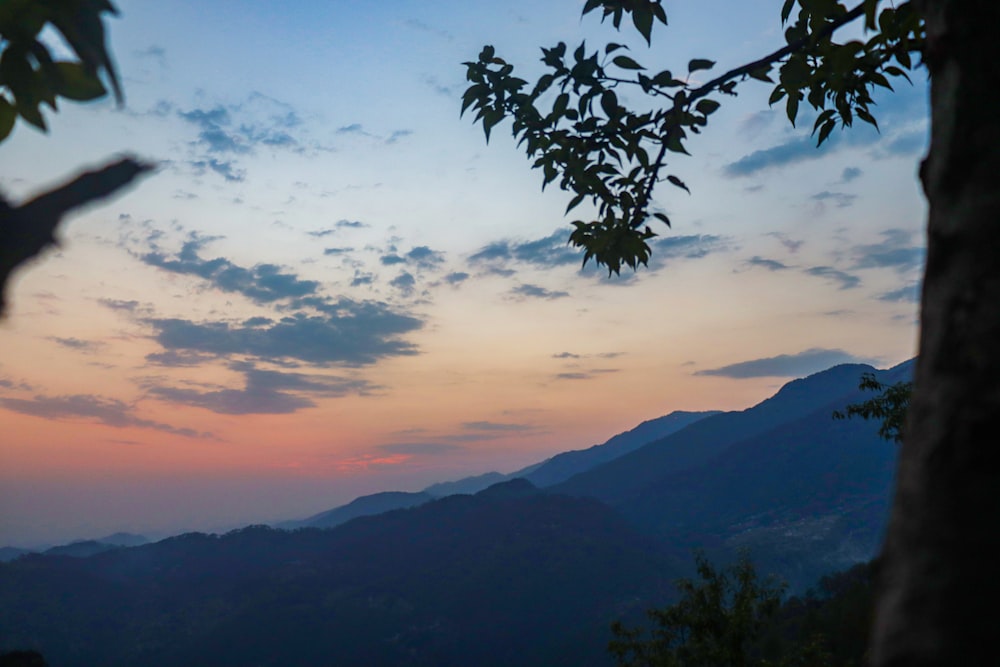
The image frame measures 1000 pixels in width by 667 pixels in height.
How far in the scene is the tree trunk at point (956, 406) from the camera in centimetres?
100

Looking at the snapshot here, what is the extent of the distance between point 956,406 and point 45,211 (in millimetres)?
1667

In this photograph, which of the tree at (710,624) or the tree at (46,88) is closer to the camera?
the tree at (46,88)

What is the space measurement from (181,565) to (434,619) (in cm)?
8705

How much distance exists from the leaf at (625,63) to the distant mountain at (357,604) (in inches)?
5715

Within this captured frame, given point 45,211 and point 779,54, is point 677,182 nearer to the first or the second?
point 779,54

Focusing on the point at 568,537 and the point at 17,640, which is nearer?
the point at 17,640

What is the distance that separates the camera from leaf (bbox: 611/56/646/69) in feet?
14.2

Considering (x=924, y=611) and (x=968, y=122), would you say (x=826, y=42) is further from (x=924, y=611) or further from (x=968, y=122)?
(x=924, y=611)

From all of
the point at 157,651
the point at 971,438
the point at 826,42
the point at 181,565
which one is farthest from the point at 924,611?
the point at 181,565

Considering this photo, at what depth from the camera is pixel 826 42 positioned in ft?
13.3

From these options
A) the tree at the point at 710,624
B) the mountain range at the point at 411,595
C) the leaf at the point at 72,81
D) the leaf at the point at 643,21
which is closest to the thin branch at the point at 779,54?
the leaf at the point at 643,21

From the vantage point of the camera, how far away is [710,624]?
74.8 ft

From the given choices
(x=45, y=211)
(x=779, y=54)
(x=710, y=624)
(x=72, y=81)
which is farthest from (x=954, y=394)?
(x=710, y=624)

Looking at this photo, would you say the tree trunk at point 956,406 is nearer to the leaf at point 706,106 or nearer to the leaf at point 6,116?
the leaf at point 6,116
